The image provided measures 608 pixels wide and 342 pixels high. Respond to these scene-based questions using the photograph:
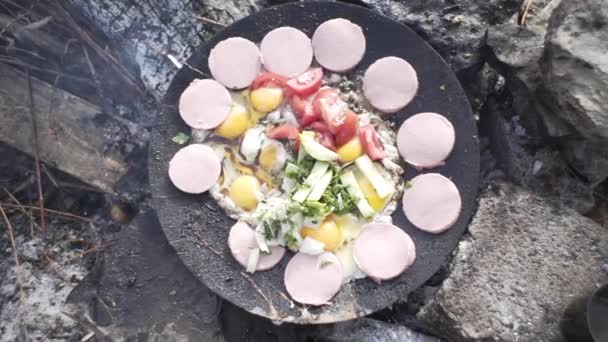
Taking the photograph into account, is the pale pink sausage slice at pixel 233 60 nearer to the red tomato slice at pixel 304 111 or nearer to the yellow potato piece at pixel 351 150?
the red tomato slice at pixel 304 111

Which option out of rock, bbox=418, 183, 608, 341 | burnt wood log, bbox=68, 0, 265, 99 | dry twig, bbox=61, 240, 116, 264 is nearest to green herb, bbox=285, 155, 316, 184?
rock, bbox=418, 183, 608, 341

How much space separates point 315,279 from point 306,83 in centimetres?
123

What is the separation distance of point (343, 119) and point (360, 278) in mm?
988

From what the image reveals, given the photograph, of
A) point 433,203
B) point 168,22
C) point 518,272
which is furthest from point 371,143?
point 168,22

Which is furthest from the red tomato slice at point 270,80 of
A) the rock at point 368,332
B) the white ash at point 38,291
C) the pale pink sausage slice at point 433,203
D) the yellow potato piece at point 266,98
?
the white ash at point 38,291

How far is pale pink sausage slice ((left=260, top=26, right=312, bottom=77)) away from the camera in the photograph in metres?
3.65

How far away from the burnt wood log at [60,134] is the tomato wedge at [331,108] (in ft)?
5.35

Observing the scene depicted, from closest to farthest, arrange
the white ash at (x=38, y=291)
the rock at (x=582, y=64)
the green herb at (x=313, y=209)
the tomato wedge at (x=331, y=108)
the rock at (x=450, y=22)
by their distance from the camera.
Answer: the rock at (x=582, y=64) → the green herb at (x=313, y=209) → the tomato wedge at (x=331, y=108) → the rock at (x=450, y=22) → the white ash at (x=38, y=291)

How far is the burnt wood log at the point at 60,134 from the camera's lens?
4195 mm

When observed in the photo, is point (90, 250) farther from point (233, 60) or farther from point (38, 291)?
point (233, 60)

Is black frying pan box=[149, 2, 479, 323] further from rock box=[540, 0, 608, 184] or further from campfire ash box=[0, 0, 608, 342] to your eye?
rock box=[540, 0, 608, 184]

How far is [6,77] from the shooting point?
14.1 ft

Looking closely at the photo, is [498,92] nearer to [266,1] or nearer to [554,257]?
[554,257]

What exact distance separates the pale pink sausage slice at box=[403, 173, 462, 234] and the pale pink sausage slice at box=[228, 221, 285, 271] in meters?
0.86
